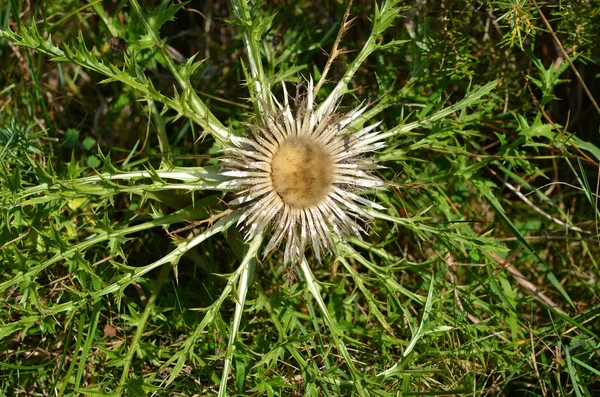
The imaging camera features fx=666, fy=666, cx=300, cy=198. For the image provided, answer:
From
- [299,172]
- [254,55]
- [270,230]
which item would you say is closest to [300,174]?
[299,172]

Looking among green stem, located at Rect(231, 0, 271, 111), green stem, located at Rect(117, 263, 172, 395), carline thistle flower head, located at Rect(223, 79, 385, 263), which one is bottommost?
green stem, located at Rect(117, 263, 172, 395)

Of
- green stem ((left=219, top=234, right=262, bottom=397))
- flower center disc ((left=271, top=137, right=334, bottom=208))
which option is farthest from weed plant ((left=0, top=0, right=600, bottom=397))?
flower center disc ((left=271, top=137, right=334, bottom=208))

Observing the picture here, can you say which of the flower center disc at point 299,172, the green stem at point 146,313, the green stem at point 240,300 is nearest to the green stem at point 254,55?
the flower center disc at point 299,172

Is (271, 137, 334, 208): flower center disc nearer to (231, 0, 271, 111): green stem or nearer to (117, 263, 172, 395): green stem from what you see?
(231, 0, 271, 111): green stem

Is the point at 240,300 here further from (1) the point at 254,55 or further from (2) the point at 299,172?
(1) the point at 254,55

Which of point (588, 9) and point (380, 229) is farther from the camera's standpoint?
point (380, 229)

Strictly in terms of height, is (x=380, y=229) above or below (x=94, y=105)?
below

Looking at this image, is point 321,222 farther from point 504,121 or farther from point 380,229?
point 504,121

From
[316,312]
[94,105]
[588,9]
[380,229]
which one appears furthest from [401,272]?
[94,105]

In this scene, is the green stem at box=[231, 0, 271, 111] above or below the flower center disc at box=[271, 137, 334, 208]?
above
